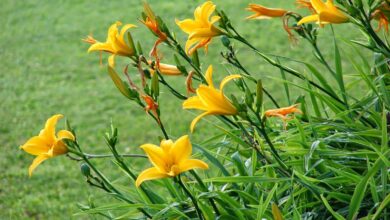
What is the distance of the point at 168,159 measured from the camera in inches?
74.0

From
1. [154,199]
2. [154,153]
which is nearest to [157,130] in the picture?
[154,199]

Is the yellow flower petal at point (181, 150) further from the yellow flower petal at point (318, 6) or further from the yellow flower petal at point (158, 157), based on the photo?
the yellow flower petal at point (318, 6)

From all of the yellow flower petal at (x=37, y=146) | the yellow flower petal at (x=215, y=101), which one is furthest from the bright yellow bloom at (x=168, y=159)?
the yellow flower petal at (x=37, y=146)

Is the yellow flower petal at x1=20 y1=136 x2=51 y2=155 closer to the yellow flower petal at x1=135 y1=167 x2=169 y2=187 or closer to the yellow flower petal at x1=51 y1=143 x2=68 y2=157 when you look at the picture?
the yellow flower petal at x1=51 y1=143 x2=68 y2=157

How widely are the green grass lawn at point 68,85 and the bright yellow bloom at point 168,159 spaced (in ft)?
7.48

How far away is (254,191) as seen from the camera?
2330mm

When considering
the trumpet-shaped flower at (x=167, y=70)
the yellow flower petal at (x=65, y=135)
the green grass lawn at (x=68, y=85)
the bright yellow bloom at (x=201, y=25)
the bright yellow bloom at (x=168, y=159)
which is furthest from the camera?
the green grass lawn at (x=68, y=85)

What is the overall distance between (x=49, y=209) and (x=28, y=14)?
223 inches

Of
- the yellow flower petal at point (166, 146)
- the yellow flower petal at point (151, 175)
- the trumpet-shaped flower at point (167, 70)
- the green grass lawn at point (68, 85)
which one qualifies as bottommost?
the green grass lawn at point (68, 85)

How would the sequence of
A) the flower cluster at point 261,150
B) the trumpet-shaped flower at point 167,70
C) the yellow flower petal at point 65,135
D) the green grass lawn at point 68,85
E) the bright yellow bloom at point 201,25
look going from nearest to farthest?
the flower cluster at point 261,150 → the yellow flower petal at point 65,135 → the bright yellow bloom at point 201,25 → the trumpet-shaped flower at point 167,70 → the green grass lawn at point 68,85

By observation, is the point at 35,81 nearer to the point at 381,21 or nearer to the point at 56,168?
the point at 56,168

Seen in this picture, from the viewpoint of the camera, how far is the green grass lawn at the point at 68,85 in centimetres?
538

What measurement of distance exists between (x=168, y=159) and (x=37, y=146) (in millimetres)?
481

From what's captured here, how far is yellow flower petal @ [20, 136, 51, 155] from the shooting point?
2172 mm
